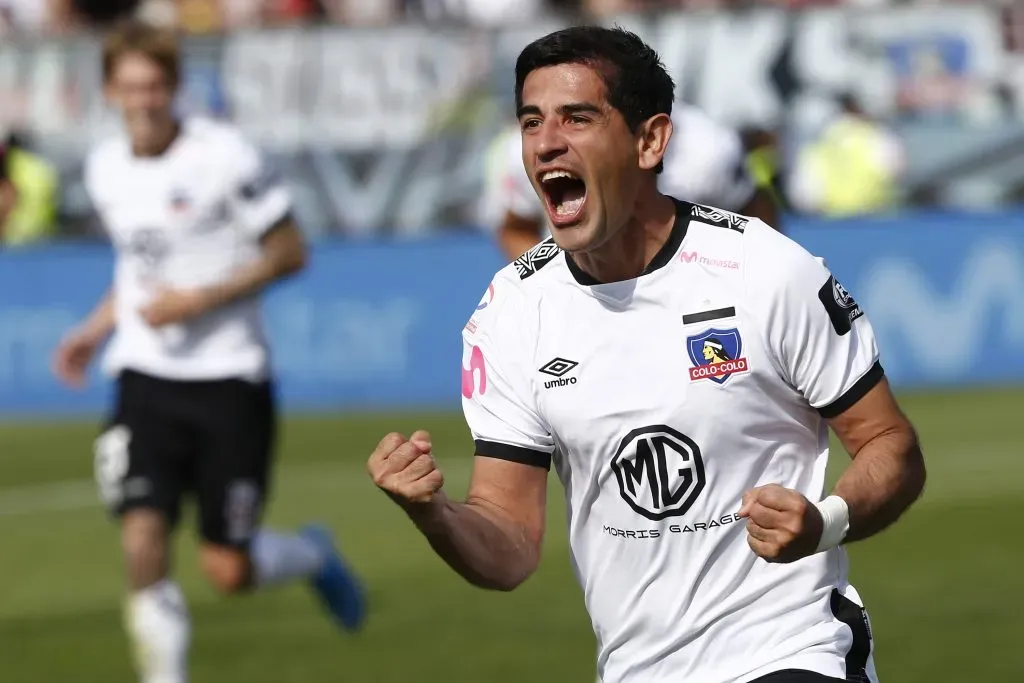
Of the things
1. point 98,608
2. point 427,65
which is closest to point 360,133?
point 427,65

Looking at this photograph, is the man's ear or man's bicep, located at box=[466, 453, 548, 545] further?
man's bicep, located at box=[466, 453, 548, 545]

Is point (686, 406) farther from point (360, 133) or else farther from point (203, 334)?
point (360, 133)

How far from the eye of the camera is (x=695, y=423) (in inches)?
200

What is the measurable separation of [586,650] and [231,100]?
14152 millimetres

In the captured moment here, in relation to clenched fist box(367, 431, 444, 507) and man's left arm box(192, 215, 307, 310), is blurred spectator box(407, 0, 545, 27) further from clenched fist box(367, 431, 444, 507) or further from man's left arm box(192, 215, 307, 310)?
clenched fist box(367, 431, 444, 507)

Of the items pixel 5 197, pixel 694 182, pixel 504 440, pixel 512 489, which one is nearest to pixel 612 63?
pixel 504 440

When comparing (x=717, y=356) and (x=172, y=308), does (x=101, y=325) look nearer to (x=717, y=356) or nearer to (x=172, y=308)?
(x=172, y=308)

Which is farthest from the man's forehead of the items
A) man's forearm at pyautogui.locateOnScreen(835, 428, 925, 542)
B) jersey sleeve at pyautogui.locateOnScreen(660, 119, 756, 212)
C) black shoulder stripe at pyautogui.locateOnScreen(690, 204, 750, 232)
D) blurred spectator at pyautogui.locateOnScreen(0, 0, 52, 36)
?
blurred spectator at pyautogui.locateOnScreen(0, 0, 52, 36)

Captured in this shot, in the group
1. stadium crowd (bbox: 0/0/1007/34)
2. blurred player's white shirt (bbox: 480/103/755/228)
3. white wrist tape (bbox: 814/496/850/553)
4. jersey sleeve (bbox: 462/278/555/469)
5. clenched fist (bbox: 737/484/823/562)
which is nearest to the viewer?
clenched fist (bbox: 737/484/823/562)

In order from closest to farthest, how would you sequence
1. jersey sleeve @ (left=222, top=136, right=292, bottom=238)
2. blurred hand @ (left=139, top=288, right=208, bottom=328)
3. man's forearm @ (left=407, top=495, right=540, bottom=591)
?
man's forearm @ (left=407, top=495, right=540, bottom=591), blurred hand @ (left=139, top=288, right=208, bottom=328), jersey sleeve @ (left=222, top=136, right=292, bottom=238)

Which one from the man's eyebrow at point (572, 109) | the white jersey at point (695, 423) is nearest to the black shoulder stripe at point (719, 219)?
the white jersey at point (695, 423)

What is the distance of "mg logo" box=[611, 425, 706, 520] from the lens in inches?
201

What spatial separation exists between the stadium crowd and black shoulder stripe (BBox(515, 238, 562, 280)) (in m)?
16.8

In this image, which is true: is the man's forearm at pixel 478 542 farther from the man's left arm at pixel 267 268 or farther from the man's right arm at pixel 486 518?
the man's left arm at pixel 267 268
